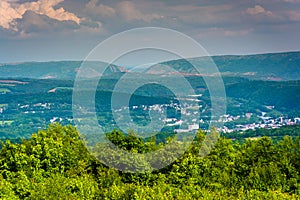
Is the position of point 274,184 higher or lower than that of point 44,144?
lower

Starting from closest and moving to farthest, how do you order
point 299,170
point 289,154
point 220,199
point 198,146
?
point 220,199, point 299,170, point 289,154, point 198,146

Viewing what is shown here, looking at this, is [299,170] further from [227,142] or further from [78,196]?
[78,196]

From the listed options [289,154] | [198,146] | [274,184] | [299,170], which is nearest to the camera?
[274,184]

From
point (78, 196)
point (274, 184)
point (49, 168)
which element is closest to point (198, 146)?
point (274, 184)

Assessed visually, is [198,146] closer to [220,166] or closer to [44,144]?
[220,166]

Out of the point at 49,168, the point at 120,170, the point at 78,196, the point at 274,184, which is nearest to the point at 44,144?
the point at 49,168

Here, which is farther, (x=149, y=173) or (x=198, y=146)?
(x=198, y=146)
